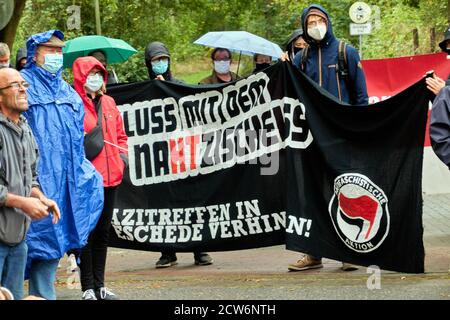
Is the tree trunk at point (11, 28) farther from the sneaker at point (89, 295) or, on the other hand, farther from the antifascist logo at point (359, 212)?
the sneaker at point (89, 295)

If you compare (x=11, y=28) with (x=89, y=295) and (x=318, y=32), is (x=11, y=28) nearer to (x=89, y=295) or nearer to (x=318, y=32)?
(x=318, y=32)

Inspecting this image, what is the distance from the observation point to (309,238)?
8.52 meters

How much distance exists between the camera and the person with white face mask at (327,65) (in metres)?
8.86

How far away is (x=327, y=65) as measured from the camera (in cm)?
893

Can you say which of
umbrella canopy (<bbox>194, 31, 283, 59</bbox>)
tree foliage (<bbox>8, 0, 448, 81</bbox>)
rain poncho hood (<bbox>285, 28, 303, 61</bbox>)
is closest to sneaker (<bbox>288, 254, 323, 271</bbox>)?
rain poncho hood (<bbox>285, 28, 303, 61</bbox>)

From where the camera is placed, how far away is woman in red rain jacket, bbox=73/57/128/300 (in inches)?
303

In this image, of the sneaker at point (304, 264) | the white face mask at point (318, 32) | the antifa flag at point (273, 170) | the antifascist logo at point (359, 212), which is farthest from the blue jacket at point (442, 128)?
the sneaker at point (304, 264)

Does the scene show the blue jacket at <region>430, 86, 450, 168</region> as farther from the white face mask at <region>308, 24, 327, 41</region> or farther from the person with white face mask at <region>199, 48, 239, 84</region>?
the person with white face mask at <region>199, 48, 239, 84</region>

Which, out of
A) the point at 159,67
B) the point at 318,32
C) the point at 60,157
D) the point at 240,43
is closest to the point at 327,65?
the point at 318,32

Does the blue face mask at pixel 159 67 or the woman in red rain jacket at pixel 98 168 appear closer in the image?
the woman in red rain jacket at pixel 98 168

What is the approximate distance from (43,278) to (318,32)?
355cm

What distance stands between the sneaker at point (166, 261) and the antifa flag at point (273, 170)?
8.0 inches
